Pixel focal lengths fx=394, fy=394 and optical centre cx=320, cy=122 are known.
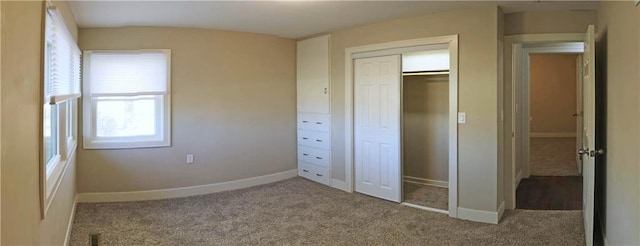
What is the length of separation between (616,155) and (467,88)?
4.87 feet

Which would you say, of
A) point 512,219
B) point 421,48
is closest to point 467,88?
point 421,48

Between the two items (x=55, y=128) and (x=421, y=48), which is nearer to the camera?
(x=55, y=128)

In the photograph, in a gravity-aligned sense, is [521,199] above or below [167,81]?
below

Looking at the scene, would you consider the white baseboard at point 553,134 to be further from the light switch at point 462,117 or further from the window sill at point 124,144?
the window sill at point 124,144

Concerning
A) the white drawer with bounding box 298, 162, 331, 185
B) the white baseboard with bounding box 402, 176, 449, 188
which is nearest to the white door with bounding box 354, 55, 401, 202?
the white drawer with bounding box 298, 162, 331, 185

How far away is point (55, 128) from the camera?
310 cm

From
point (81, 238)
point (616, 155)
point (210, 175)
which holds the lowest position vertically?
point (81, 238)

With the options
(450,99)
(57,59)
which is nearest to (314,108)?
(450,99)

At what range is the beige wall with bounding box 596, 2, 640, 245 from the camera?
6.52 feet

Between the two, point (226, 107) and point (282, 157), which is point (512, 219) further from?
point (226, 107)

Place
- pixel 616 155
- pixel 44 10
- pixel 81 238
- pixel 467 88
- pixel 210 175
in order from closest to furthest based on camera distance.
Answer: pixel 44 10
pixel 616 155
pixel 81 238
pixel 467 88
pixel 210 175

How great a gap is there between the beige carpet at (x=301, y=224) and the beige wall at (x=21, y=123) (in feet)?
4.56

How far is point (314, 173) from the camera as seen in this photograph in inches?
218

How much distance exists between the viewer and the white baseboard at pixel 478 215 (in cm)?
376
